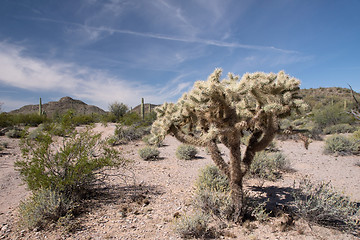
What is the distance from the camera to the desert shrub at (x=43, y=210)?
3.64 metres

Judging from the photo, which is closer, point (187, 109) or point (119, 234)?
point (119, 234)

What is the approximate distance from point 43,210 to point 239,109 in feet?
13.5

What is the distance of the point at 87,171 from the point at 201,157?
6.12 meters

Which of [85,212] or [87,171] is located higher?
[87,171]

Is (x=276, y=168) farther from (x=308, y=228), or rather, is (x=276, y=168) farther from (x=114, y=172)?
(x=114, y=172)

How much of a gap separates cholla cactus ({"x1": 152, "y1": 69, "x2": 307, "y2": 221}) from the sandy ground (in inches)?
43.9

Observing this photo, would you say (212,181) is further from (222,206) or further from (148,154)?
(148,154)

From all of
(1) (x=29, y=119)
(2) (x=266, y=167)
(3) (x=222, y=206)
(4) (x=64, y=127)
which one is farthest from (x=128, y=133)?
(1) (x=29, y=119)

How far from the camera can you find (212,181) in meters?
5.15

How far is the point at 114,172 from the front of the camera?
6.98 meters

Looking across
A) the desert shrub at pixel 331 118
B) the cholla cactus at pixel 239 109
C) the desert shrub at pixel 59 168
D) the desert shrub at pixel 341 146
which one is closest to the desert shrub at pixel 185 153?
the desert shrub at pixel 59 168

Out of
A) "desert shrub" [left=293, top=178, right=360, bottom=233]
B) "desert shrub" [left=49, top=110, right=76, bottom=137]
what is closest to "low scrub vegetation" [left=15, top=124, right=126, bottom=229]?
"desert shrub" [left=49, top=110, right=76, bottom=137]

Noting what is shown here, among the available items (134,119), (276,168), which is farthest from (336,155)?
(134,119)

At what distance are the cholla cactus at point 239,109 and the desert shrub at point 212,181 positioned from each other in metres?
0.90
